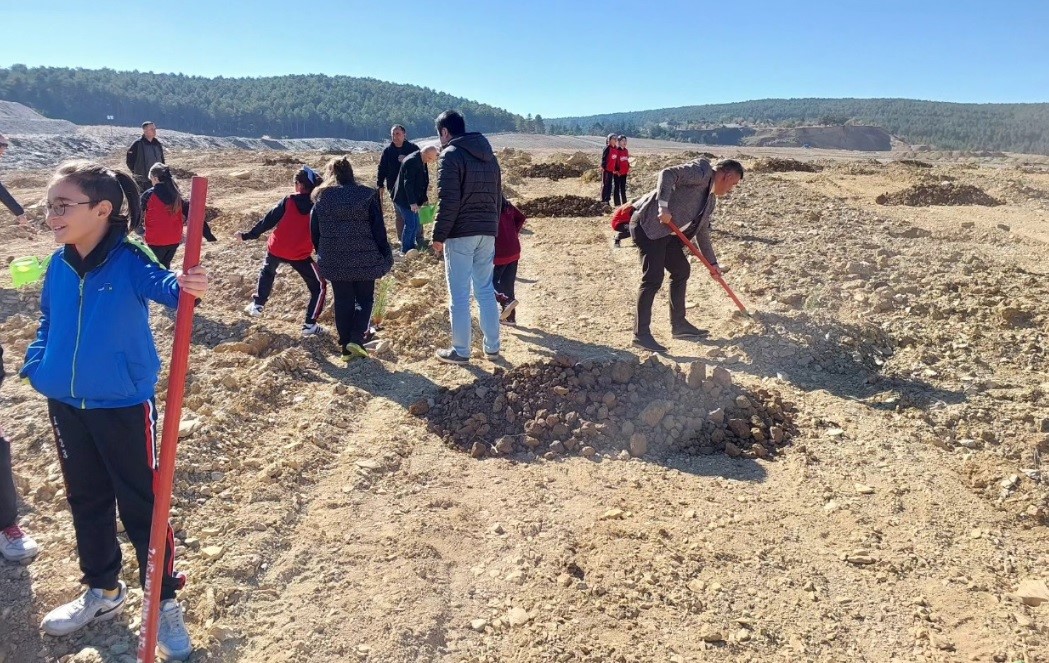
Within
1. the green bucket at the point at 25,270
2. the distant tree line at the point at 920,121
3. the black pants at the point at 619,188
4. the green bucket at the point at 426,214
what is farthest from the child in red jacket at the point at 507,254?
the distant tree line at the point at 920,121

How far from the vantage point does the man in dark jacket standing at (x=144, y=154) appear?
9059 millimetres

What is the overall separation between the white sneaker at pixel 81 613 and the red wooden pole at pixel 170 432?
0.48m

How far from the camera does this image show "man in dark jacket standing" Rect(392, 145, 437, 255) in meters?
8.44

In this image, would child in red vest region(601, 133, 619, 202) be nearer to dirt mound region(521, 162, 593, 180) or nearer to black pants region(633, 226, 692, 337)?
dirt mound region(521, 162, 593, 180)

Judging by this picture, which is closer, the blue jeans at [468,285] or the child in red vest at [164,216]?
the blue jeans at [468,285]

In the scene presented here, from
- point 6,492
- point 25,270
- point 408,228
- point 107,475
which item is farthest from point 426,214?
point 107,475

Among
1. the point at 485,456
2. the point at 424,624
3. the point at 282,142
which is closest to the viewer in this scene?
the point at 424,624

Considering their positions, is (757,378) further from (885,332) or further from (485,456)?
(485,456)

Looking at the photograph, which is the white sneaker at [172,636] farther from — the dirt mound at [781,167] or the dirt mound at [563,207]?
the dirt mound at [781,167]

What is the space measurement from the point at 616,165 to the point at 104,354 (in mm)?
11997

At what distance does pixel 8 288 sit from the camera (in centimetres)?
802

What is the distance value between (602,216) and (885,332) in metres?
7.74

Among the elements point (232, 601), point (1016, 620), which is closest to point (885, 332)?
point (1016, 620)

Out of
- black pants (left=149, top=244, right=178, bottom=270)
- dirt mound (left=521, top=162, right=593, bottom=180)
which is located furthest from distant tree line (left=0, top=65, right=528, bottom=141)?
black pants (left=149, top=244, right=178, bottom=270)
